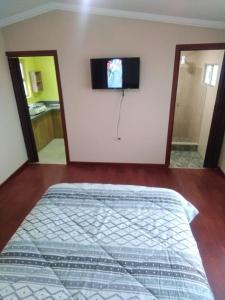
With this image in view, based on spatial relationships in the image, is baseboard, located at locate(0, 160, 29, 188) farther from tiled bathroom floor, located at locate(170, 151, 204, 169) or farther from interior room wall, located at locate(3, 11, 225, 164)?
tiled bathroom floor, located at locate(170, 151, 204, 169)

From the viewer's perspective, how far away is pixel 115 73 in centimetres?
308

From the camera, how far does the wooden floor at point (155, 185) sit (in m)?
2.06

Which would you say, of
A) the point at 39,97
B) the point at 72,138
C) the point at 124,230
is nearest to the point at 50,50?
the point at 72,138

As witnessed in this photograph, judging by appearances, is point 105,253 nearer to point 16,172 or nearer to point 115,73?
point 115,73

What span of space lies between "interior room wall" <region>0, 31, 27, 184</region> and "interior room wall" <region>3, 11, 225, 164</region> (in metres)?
0.46

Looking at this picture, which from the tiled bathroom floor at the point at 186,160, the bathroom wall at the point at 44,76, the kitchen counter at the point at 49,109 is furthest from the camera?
the bathroom wall at the point at 44,76

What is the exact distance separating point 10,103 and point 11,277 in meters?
2.96

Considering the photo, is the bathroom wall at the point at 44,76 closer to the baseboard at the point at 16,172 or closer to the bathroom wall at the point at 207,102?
the baseboard at the point at 16,172

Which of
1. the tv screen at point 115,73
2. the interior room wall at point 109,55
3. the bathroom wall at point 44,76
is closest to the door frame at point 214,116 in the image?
the interior room wall at point 109,55

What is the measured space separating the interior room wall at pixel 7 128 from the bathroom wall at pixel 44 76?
4.89ft

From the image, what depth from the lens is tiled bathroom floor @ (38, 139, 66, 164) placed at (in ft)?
13.5

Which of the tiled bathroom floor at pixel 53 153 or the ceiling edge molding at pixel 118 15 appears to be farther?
the tiled bathroom floor at pixel 53 153

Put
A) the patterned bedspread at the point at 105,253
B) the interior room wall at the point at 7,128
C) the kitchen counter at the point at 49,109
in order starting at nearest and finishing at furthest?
1. the patterned bedspread at the point at 105,253
2. the interior room wall at the point at 7,128
3. the kitchen counter at the point at 49,109

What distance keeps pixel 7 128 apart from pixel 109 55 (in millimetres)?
2017
